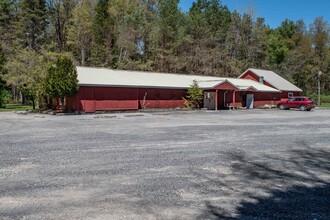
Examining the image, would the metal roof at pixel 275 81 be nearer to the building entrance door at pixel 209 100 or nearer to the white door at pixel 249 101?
the white door at pixel 249 101

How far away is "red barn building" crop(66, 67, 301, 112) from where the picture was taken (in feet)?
91.4

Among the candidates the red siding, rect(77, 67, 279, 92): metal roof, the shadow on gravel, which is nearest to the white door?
rect(77, 67, 279, 92): metal roof

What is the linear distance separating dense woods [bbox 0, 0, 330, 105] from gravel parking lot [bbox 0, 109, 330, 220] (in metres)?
34.0

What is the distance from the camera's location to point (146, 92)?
1238 inches

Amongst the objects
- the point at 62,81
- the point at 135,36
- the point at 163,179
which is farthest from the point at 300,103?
the point at 163,179

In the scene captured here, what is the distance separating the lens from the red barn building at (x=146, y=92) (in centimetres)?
2786

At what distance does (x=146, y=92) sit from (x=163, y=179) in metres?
25.0

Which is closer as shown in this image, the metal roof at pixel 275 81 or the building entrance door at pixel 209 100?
the building entrance door at pixel 209 100

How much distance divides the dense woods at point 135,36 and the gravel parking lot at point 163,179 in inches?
1340

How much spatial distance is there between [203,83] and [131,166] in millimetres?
29258

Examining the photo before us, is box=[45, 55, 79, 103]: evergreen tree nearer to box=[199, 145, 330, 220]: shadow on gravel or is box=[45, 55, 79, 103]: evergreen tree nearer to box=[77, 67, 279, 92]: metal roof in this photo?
box=[77, 67, 279, 92]: metal roof

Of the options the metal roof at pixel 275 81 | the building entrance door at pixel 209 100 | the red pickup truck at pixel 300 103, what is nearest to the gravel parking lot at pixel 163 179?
the building entrance door at pixel 209 100

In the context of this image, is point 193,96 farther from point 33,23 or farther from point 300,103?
point 33,23

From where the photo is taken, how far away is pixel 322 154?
958 centimetres
